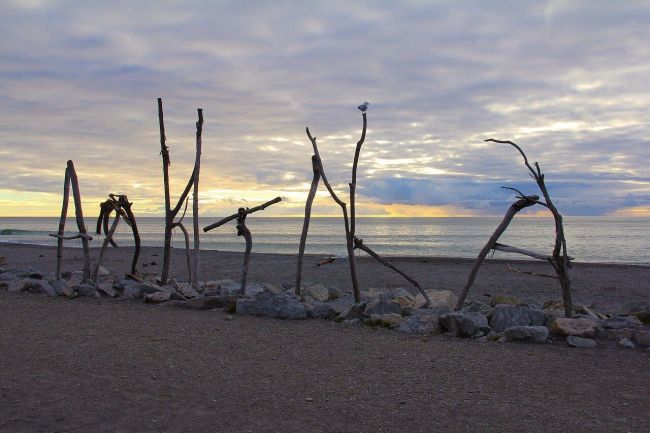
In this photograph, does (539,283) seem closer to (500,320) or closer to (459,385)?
(500,320)

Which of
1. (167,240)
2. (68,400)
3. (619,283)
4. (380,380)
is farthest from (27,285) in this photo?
(619,283)

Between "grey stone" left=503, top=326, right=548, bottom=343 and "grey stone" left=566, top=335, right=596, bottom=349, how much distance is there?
284mm

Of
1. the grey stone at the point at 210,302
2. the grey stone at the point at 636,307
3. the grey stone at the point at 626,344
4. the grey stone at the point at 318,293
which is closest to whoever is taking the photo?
the grey stone at the point at 626,344

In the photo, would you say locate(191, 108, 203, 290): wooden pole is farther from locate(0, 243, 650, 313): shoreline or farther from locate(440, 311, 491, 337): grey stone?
locate(440, 311, 491, 337): grey stone

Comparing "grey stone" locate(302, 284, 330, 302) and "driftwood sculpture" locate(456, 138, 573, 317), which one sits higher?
"driftwood sculpture" locate(456, 138, 573, 317)

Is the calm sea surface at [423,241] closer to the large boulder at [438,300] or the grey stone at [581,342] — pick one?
the large boulder at [438,300]

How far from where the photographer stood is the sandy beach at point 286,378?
194 inches

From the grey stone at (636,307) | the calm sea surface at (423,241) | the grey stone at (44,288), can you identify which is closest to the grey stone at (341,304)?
the grey stone at (636,307)

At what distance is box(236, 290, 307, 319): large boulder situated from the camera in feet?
31.1

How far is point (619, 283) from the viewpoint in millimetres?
18344

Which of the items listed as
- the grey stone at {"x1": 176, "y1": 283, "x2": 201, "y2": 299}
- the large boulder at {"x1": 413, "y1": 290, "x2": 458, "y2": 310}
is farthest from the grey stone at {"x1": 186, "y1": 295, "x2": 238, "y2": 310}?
the large boulder at {"x1": 413, "y1": 290, "x2": 458, "y2": 310}

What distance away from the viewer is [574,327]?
7.89m

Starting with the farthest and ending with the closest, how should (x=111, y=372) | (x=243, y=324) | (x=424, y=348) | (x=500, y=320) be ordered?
(x=243, y=324) → (x=500, y=320) → (x=424, y=348) → (x=111, y=372)

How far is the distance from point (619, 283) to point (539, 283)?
2.44 meters
